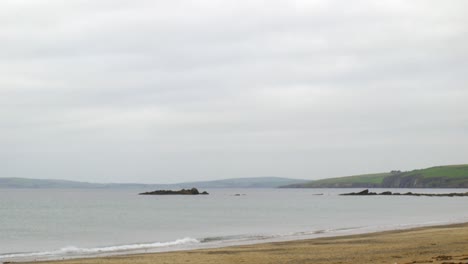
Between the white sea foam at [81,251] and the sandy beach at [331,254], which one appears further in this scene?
the white sea foam at [81,251]

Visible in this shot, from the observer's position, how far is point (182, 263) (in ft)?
99.0

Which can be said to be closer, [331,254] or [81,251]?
[331,254]

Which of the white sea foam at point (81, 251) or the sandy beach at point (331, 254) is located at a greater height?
the sandy beach at point (331, 254)

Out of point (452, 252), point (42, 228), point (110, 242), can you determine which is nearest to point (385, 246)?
point (452, 252)

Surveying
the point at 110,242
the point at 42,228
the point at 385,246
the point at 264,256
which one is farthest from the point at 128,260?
the point at 42,228

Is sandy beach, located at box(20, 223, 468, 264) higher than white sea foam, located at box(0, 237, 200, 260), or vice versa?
sandy beach, located at box(20, 223, 468, 264)

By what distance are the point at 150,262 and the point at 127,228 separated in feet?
125

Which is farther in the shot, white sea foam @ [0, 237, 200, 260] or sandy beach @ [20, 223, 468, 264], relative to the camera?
white sea foam @ [0, 237, 200, 260]

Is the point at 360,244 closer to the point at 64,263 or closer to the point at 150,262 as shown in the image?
the point at 150,262

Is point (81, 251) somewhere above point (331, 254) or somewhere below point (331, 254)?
below

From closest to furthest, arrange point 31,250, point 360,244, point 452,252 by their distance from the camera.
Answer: point 452,252, point 360,244, point 31,250

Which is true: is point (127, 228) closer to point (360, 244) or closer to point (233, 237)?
point (233, 237)

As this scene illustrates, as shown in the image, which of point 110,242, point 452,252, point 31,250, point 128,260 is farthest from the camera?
point 110,242

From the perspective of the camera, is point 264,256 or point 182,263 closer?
point 182,263
